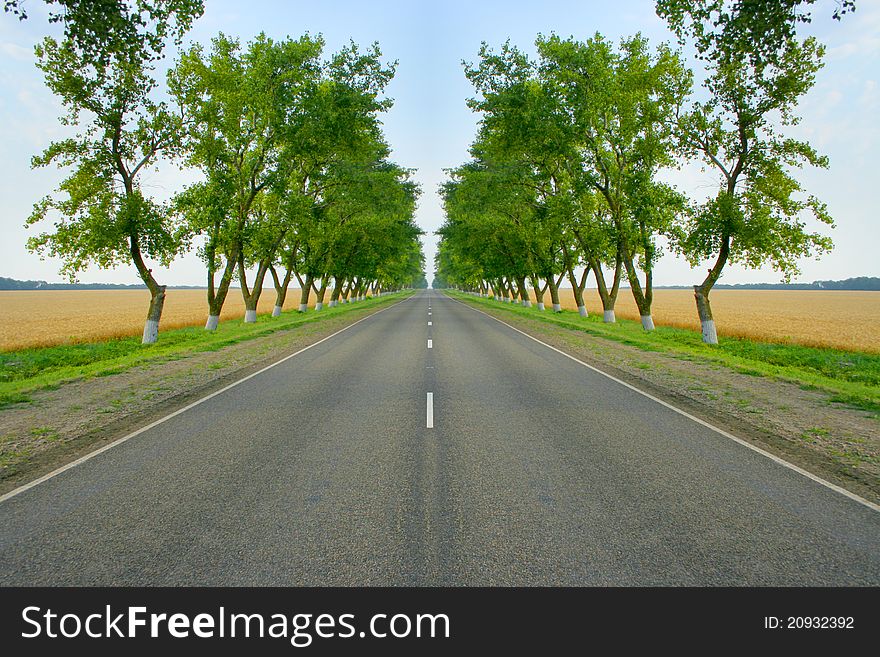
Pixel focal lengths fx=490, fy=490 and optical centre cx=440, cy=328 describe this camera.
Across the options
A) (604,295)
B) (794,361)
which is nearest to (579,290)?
(604,295)

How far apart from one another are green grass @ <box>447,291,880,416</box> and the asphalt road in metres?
5.03

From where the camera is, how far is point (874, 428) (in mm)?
7410

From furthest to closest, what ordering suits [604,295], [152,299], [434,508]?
[604,295]
[152,299]
[434,508]

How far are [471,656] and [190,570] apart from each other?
2.05 metres

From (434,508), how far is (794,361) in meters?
15.2

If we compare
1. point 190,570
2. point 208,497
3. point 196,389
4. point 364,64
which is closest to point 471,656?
point 190,570

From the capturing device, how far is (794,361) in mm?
15094

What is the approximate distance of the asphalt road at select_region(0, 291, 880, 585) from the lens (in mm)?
3506

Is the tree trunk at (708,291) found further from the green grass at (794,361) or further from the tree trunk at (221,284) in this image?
the tree trunk at (221,284)

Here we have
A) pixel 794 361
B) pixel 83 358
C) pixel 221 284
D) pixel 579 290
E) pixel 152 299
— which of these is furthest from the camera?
pixel 579 290

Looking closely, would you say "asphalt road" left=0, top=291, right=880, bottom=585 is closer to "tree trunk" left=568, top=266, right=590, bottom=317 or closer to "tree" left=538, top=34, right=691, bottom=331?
"tree" left=538, top=34, right=691, bottom=331

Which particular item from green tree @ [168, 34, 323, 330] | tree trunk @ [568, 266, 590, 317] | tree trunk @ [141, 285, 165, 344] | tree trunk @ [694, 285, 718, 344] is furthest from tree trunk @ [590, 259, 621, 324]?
tree trunk @ [141, 285, 165, 344]

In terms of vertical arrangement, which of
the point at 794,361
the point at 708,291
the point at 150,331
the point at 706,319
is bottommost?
the point at 794,361

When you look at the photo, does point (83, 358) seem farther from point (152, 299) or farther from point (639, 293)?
point (639, 293)
